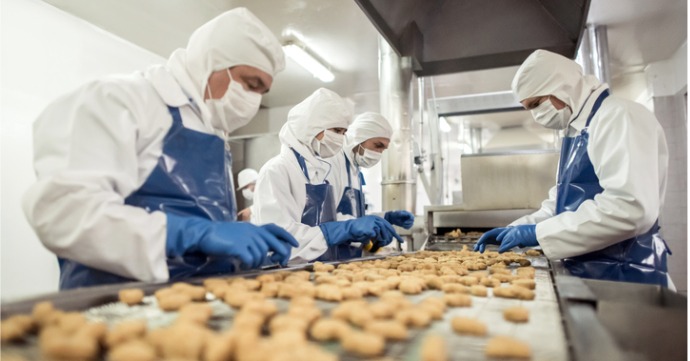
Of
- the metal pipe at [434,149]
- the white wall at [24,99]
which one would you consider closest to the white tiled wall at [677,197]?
the metal pipe at [434,149]

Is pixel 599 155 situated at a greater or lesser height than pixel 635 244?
greater

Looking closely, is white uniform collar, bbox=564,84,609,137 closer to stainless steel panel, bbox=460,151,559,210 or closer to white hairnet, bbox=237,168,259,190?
stainless steel panel, bbox=460,151,559,210

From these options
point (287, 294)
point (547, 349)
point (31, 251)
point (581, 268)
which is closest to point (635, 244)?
point (581, 268)

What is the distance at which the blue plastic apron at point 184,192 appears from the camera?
133cm

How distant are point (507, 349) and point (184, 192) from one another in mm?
1134

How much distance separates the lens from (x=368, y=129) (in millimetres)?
3045

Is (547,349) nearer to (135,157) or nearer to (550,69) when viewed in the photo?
(135,157)

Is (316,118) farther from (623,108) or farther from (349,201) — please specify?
(623,108)

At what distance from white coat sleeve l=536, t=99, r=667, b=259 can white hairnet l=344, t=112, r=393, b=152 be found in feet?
4.76

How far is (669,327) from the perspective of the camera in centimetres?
104

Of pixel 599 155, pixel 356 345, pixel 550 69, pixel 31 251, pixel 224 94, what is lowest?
pixel 31 251

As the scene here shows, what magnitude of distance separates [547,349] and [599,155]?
1387mm

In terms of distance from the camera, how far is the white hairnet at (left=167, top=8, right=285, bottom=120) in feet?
4.98

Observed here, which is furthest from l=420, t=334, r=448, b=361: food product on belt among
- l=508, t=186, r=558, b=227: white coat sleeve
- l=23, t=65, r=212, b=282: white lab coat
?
l=508, t=186, r=558, b=227: white coat sleeve
